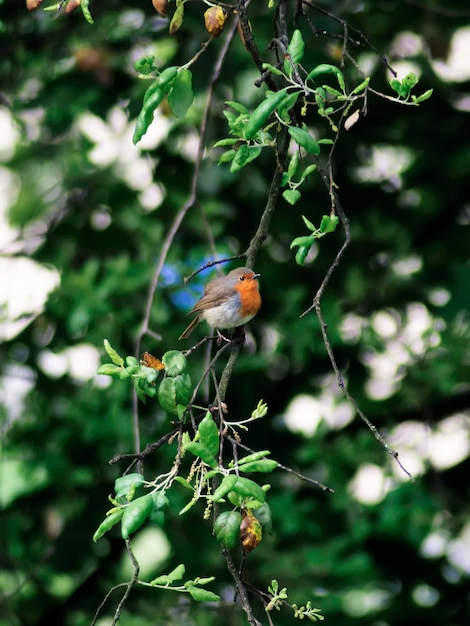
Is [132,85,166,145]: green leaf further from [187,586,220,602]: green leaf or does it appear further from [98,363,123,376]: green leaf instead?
[187,586,220,602]: green leaf

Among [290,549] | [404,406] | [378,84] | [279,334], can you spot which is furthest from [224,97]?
[290,549]

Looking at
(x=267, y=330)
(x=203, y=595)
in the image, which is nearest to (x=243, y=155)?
(x=203, y=595)

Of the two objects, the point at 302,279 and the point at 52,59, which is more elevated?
A: the point at 52,59

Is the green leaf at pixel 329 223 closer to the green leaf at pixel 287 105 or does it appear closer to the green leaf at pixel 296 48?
the green leaf at pixel 287 105

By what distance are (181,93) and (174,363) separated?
52 centimetres

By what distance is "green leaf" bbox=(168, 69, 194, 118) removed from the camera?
186cm

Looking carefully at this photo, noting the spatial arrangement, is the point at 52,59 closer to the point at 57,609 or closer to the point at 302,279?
the point at 302,279

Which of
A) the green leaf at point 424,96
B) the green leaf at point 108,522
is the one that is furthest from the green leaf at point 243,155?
the green leaf at point 108,522

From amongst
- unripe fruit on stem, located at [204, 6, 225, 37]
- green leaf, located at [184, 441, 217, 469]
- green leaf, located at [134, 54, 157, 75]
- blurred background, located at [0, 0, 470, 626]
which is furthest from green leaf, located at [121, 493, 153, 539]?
blurred background, located at [0, 0, 470, 626]

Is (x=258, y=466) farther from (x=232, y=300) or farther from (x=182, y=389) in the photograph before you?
(x=232, y=300)

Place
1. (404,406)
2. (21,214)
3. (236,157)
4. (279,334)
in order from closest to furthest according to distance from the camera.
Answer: (236,157) < (279,334) < (404,406) < (21,214)

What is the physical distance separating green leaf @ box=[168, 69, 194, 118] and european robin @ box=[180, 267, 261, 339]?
727 millimetres

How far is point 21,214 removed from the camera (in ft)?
17.0

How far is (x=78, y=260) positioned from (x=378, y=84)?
5.28 feet
